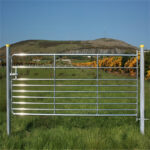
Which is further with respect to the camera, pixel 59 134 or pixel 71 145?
pixel 59 134

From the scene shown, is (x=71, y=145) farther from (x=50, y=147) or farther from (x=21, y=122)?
(x=21, y=122)

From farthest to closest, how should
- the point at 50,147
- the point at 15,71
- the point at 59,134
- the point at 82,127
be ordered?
the point at 82,127 → the point at 15,71 → the point at 59,134 → the point at 50,147

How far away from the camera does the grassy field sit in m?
3.56

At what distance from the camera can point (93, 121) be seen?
4746mm

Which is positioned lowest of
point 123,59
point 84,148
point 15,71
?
point 84,148

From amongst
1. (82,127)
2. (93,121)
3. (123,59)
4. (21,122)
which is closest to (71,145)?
(82,127)

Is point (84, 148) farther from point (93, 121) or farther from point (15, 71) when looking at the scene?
point (15, 71)

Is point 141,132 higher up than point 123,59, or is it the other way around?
point 123,59

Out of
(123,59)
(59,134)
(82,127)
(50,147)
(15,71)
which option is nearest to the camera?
(50,147)

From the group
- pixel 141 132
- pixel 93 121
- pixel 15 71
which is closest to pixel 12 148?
pixel 15 71

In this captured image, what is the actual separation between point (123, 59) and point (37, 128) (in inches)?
212

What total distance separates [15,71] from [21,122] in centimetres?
128

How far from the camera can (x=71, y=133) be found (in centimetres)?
392

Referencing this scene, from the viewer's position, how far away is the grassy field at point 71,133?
3.56 metres
